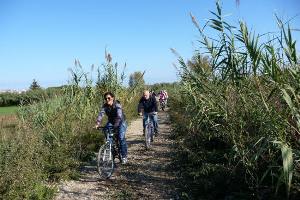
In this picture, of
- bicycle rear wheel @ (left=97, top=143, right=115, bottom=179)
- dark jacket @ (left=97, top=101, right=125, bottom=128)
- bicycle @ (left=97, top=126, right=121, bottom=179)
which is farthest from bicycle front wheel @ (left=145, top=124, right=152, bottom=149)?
bicycle rear wheel @ (left=97, top=143, right=115, bottom=179)

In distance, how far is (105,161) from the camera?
9.52 metres

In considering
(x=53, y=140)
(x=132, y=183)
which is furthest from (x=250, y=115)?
(x=53, y=140)

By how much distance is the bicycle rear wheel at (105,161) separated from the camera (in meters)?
9.35

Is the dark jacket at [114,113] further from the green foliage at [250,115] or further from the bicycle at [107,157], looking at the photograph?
the green foliage at [250,115]

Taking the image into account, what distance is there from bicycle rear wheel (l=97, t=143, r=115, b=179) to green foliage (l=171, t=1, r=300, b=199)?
5.56 feet

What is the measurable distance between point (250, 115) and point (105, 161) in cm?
426

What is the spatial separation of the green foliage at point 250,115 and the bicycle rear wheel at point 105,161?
1.69 meters

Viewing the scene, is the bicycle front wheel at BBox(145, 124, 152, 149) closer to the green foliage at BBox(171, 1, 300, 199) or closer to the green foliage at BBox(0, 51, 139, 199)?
the green foliage at BBox(0, 51, 139, 199)

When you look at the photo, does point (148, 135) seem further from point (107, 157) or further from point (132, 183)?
point (132, 183)

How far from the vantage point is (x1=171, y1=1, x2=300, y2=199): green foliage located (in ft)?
15.5

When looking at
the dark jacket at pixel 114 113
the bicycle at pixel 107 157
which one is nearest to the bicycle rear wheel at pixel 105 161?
the bicycle at pixel 107 157

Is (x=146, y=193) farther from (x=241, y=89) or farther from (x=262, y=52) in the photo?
(x=262, y=52)

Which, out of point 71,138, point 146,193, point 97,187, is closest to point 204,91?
point 146,193

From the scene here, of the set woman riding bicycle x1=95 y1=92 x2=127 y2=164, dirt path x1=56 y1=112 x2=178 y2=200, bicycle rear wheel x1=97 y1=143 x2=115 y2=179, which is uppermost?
woman riding bicycle x1=95 y1=92 x2=127 y2=164
